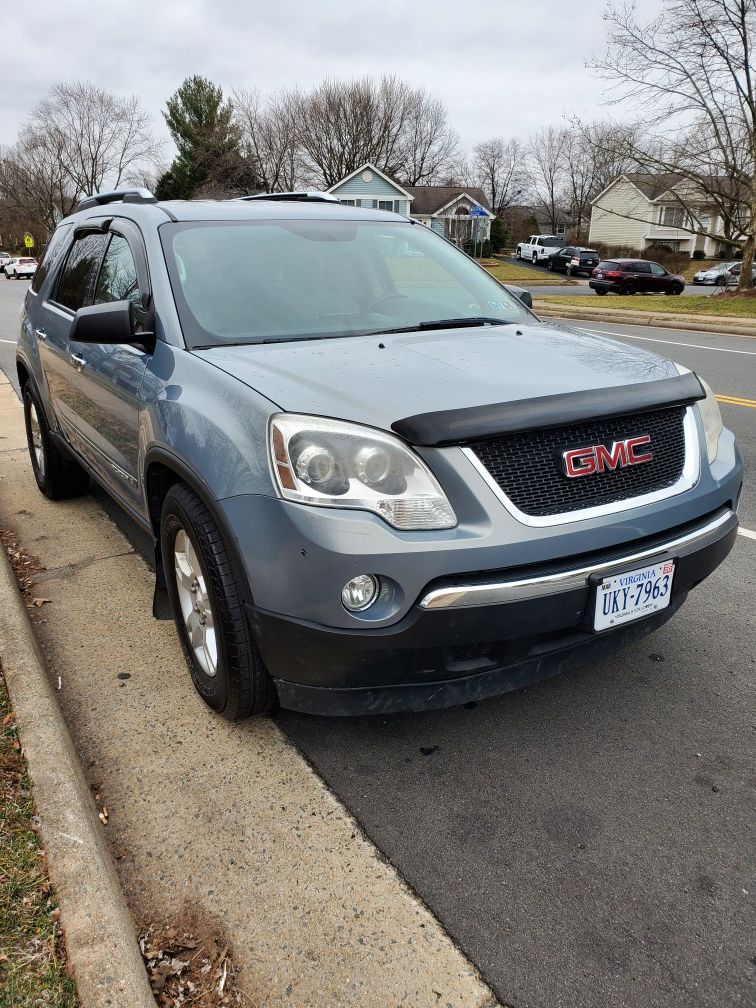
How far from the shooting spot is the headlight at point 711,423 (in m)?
2.80

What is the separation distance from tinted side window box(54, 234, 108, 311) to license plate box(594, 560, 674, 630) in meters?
3.01

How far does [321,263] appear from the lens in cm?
346

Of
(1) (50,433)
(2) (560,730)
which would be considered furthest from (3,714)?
(1) (50,433)

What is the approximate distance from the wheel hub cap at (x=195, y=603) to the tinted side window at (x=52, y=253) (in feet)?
9.22

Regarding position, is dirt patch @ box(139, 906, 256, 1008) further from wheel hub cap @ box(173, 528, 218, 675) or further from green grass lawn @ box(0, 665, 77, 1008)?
wheel hub cap @ box(173, 528, 218, 675)

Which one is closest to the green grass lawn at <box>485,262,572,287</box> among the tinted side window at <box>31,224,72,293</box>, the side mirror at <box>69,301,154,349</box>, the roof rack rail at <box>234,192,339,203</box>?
the tinted side window at <box>31,224,72,293</box>

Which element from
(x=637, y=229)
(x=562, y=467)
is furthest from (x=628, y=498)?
(x=637, y=229)

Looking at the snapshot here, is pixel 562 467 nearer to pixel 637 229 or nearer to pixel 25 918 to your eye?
pixel 25 918

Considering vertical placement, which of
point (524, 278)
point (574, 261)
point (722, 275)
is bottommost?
point (524, 278)

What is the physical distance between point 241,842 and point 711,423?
6.99 feet

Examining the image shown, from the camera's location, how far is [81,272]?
4.30 meters

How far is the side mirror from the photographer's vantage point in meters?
2.91

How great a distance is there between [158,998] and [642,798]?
147 centimetres

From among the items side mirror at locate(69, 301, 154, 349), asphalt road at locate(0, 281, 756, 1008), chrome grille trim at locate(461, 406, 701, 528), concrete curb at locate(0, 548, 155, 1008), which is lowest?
asphalt road at locate(0, 281, 756, 1008)
